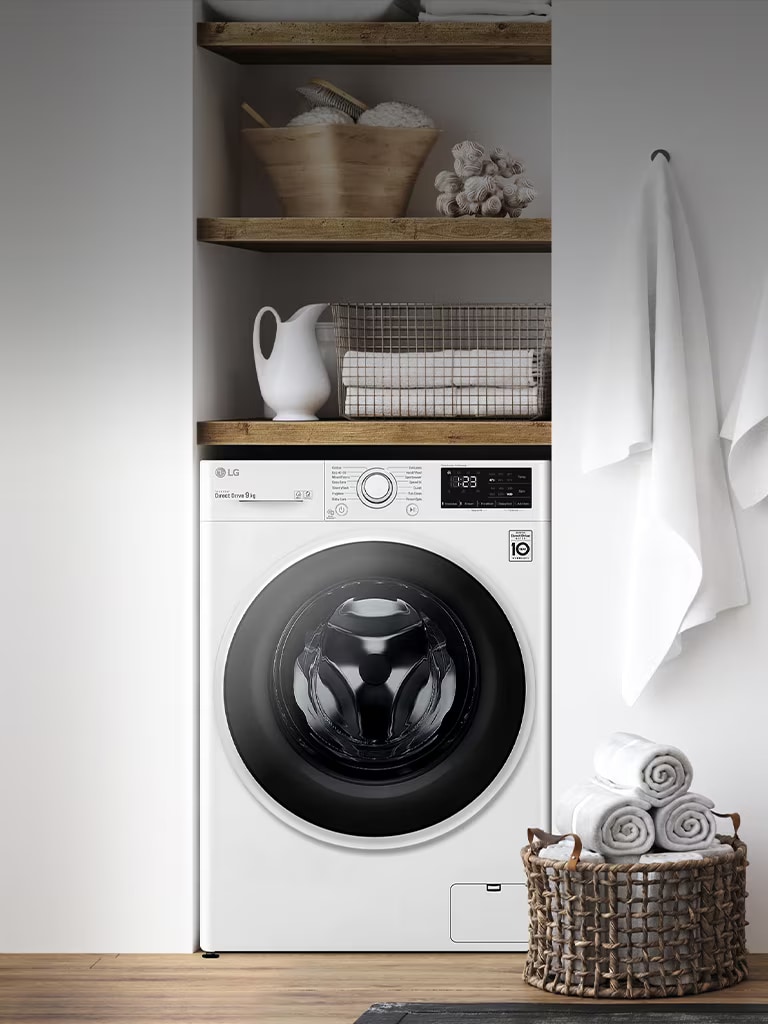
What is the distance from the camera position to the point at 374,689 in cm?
248

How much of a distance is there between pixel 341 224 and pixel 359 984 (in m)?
1.50

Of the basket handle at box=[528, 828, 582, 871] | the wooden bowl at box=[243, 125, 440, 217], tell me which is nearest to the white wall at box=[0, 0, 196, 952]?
the wooden bowl at box=[243, 125, 440, 217]

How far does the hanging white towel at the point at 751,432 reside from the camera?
238cm

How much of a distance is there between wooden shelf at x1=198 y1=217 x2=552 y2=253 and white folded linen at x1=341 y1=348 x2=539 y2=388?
0.23m

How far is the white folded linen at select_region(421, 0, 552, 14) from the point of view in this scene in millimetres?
2539

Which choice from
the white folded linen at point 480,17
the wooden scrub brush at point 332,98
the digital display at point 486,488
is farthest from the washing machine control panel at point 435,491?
the white folded linen at point 480,17

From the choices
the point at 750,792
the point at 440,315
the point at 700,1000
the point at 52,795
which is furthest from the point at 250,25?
the point at 700,1000

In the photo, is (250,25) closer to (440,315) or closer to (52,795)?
(440,315)

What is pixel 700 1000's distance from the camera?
7.32 feet

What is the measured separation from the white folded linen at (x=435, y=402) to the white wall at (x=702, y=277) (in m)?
Result: 0.14

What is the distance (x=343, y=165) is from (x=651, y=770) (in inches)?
53.8

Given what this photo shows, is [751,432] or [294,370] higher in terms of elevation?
[294,370]

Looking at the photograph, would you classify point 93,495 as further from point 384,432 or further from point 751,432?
point 751,432

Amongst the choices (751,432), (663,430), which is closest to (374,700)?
(663,430)
